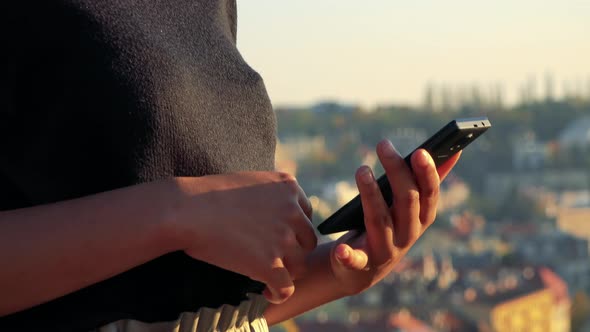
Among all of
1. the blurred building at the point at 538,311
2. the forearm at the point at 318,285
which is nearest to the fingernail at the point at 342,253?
the forearm at the point at 318,285

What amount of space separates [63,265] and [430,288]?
25.9 m

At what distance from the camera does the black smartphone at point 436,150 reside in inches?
22.9

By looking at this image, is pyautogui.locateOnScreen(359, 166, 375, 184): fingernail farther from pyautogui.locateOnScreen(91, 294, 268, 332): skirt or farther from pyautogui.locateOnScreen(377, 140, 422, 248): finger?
pyautogui.locateOnScreen(91, 294, 268, 332): skirt

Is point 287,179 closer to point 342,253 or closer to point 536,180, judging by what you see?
point 342,253

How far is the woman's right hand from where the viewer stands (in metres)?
0.57

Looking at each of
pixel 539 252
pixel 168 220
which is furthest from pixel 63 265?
pixel 539 252

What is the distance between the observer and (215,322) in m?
0.64

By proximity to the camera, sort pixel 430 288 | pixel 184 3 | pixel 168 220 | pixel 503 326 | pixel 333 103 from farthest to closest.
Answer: pixel 333 103
pixel 430 288
pixel 503 326
pixel 184 3
pixel 168 220

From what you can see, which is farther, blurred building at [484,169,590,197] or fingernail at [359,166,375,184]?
blurred building at [484,169,590,197]

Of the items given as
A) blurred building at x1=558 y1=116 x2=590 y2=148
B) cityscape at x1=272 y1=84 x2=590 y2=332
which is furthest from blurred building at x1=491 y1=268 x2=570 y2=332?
blurred building at x1=558 y1=116 x2=590 y2=148

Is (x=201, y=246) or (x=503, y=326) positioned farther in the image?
(x=503, y=326)

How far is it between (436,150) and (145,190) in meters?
0.13

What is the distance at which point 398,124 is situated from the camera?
44.4 metres

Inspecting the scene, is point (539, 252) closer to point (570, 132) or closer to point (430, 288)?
point (430, 288)
